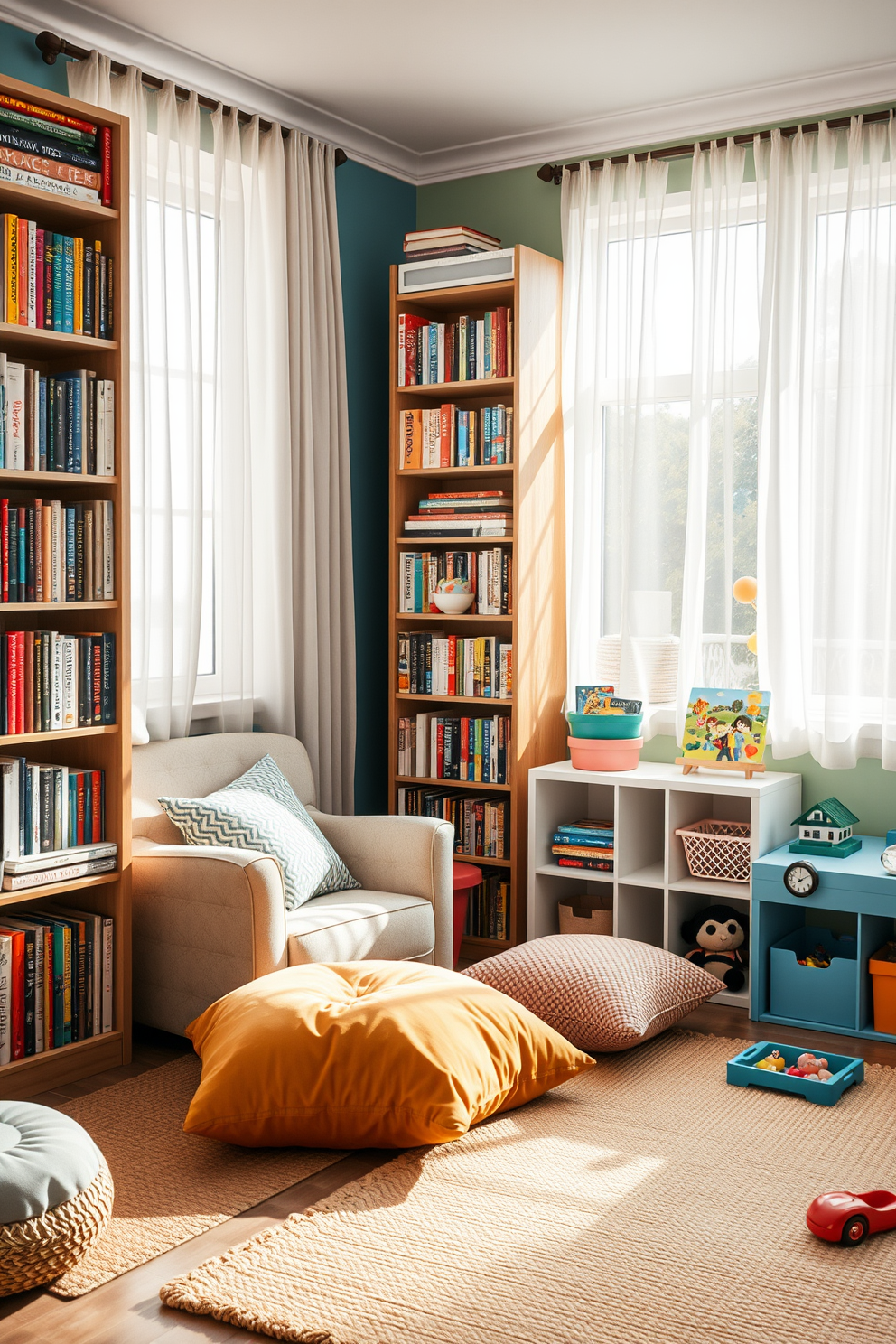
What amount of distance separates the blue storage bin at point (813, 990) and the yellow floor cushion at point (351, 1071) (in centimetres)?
107

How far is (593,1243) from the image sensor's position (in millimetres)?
2211

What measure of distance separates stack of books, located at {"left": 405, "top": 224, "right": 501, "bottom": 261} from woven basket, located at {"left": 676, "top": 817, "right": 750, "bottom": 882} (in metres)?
2.04

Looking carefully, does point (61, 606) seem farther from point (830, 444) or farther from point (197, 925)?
point (830, 444)

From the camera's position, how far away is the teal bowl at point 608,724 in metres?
3.93

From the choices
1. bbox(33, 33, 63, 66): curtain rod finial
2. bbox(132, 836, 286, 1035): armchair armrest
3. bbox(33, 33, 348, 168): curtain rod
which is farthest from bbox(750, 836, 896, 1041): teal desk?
bbox(33, 33, 63, 66): curtain rod finial

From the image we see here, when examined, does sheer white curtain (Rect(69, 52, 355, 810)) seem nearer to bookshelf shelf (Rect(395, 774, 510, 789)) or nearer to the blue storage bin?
bookshelf shelf (Rect(395, 774, 510, 789))

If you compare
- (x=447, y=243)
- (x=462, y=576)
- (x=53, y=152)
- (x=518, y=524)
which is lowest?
(x=462, y=576)

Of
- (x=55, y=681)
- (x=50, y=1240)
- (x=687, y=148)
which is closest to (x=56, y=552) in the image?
(x=55, y=681)

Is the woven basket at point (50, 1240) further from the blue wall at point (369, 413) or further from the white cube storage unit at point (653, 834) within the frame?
the blue wall at point (369, 413)

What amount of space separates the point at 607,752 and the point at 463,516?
93cm

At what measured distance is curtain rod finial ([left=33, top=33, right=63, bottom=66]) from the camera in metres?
3.13

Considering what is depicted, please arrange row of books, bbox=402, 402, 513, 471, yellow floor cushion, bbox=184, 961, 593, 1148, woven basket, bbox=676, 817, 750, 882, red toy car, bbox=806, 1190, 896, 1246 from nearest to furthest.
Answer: red toy car, bbox=806, 1190, 896, 1246 < yellow floor cushion, bbox=184, 961, 593, 1148 < woven basket, bbox=676, 817, 750, 882 < row of books, bbox=402, 402, 513, 471

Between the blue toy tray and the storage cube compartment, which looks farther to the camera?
the storage cube compartment

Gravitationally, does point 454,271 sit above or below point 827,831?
above
